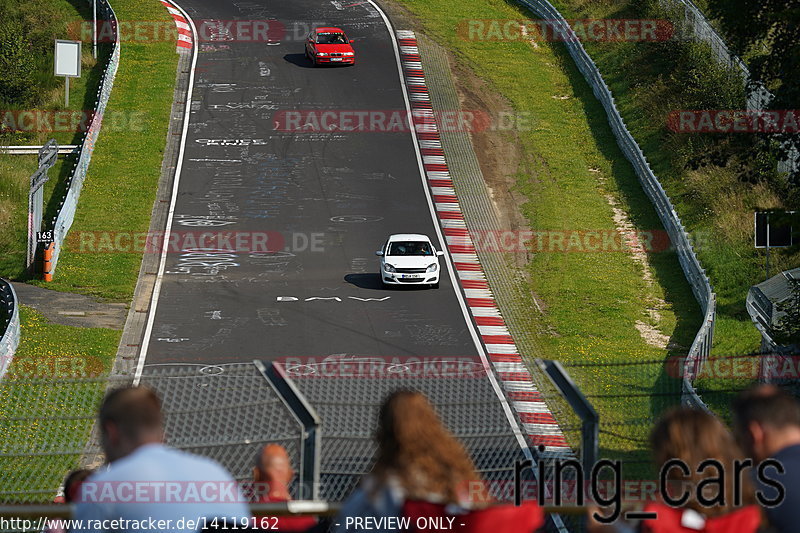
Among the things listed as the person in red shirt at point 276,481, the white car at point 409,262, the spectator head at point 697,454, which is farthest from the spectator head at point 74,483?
the white car at point 409,262

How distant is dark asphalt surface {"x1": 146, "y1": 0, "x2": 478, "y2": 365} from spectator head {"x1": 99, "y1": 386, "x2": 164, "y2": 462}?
19.1 meters

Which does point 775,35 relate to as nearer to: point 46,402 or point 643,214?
point 46,402

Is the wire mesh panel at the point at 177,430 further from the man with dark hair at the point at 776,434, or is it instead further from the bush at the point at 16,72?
the bush at the point at 16,72

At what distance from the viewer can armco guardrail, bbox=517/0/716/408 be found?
75.1ft

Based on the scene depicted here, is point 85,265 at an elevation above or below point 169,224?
below

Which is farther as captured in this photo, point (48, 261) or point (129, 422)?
point (48, 261)

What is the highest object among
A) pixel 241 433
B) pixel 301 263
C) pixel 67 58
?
pixel 241 433

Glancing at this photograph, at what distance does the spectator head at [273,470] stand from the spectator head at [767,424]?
8.22 feet

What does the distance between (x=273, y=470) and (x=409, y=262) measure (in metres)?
22.8

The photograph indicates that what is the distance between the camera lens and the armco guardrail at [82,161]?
3175 cm

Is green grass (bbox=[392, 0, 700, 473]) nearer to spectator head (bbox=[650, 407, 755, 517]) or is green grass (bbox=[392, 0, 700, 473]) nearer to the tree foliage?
spectator head (bbox=[650, 407, 755, 517])

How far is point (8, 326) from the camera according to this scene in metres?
23.2

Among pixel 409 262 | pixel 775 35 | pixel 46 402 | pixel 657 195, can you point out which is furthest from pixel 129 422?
pixel 657 195

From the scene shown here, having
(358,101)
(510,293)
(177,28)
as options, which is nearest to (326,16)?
(177,28)
